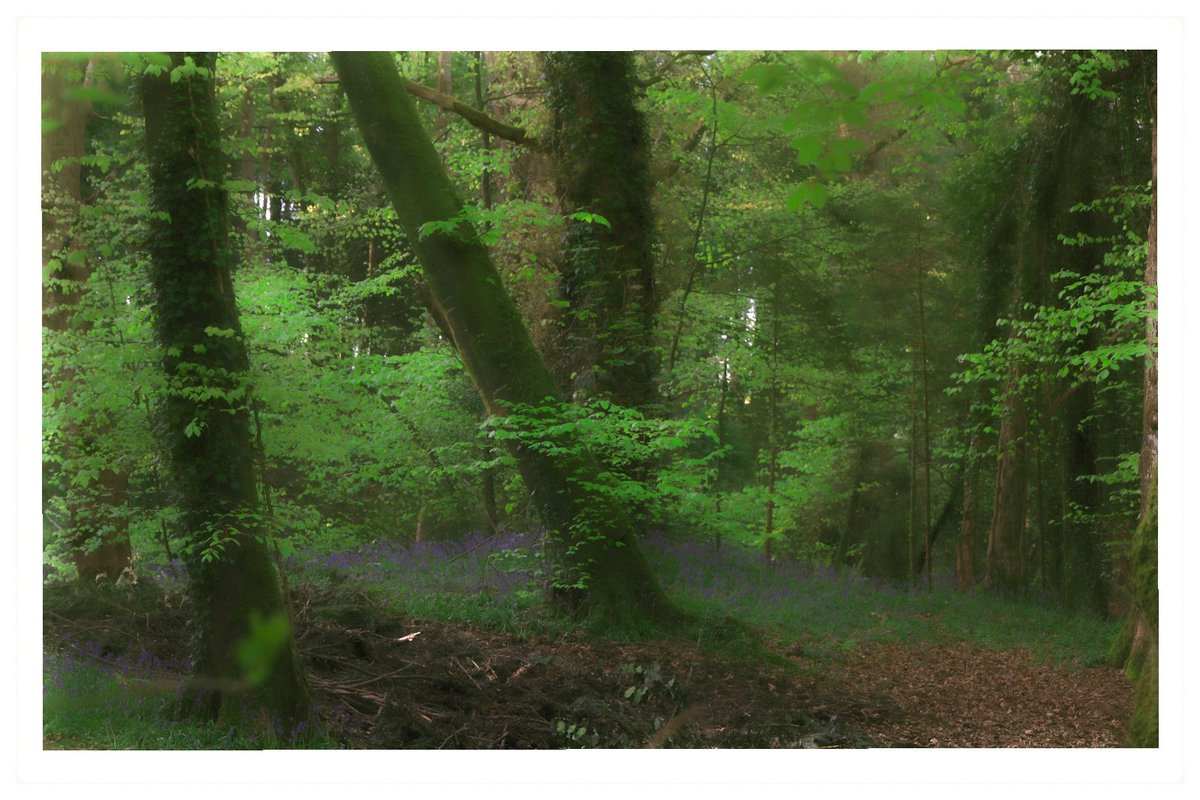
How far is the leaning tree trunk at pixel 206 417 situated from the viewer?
400 cm

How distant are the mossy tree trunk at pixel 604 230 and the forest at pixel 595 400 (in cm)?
3

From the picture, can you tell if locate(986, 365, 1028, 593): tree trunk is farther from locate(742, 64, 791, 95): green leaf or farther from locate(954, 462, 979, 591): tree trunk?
locate(742, 64, 791, 95): green leaf

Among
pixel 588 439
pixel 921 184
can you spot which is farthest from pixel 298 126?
pixel 921 184

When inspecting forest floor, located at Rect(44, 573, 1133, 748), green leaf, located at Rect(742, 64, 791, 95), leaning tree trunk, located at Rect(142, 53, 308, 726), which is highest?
green leaf, located at Rect(742, 64, 791, 95)

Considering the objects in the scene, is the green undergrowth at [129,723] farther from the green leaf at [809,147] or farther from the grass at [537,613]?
the green leaf at [809,147]

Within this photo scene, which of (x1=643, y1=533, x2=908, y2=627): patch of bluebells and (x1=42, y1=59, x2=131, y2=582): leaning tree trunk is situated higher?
(x1=42, y1=59, x2=131, y2=582): leaning tree trunk

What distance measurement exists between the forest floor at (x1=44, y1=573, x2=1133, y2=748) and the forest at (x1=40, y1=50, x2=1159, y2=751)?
0.08 ft

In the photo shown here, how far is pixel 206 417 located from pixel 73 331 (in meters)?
1.53

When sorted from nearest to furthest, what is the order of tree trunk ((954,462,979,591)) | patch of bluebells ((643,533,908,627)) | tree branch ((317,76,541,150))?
patch of bluebells ((643,533,908,627)) → tree branch ((317,76,541,150)) → tree trunk ((954,462,979,591))

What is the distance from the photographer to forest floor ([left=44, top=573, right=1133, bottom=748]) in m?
4.50

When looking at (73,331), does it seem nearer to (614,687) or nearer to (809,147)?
(614,687)

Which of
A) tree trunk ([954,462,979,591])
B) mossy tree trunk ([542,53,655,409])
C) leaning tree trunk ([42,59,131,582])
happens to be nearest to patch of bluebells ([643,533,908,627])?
tree trunk ([954,462,979,591])

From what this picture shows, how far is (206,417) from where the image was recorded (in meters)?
4.05

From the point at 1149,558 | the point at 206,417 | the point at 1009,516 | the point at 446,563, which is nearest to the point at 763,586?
the point at 1009,516
